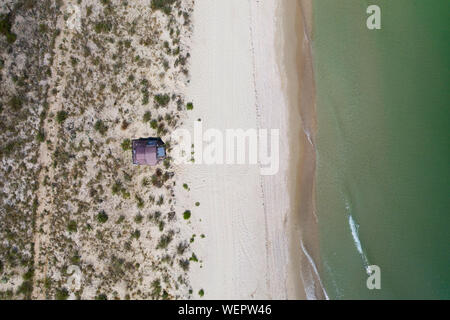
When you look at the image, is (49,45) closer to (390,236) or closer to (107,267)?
(107,267)

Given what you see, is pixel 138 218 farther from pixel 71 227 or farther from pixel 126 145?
pixel 126 145

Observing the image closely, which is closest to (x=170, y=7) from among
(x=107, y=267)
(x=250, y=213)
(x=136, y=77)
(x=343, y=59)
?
(x=136, y=77)

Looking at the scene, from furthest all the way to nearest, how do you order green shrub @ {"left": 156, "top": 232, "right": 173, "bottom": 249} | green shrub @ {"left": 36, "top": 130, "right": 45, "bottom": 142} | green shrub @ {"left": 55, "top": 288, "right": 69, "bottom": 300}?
green shrub @ {"left": 36, "top": 130, "right": 45, "bottom": 142} < green shrub @ {"left": 156, "top": 232, "right": 173, "bottom": 249} < green shrub @ {"left": 55, "top": 288, "right": 69, "bottom": 300}

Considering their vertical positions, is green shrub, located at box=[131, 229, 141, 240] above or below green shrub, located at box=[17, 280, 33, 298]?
above

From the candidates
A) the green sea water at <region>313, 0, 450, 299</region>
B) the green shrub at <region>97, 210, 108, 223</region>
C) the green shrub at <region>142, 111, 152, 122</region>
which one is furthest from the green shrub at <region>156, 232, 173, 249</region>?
the green sea water at <region>313, 0, 450, 299</region>

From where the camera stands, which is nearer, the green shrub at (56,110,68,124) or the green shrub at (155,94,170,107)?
the green shrub at (56,110,68,124)

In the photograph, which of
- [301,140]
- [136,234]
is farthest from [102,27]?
[301,140]

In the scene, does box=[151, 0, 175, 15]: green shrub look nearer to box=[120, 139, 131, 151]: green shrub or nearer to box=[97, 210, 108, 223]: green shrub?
box=[120, 139, 131, 151]: green shrub
